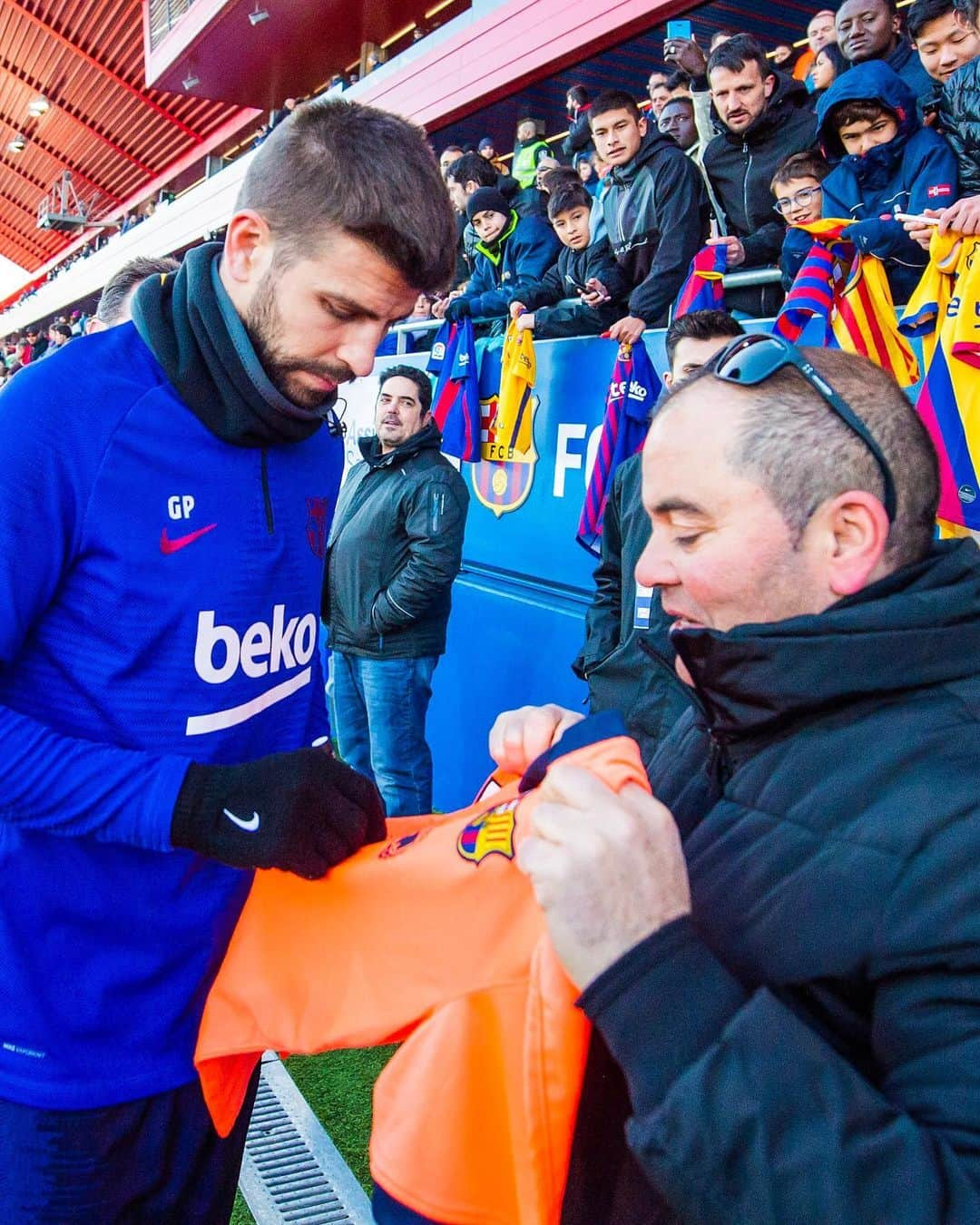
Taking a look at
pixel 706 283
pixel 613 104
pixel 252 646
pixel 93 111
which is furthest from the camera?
pixel 93 111

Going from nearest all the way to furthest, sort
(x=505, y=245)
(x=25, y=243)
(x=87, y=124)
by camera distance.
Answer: (x=505, y=245) → (x=87, y=124) → (x=25, y=243)

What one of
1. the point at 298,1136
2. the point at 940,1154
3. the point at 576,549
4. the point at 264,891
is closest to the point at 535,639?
the point at 576,549

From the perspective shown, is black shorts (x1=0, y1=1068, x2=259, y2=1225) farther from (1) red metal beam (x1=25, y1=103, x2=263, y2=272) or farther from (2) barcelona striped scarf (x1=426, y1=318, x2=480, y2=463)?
(1) red metal beam (x1=25, y1=103, x2=263, y2=272)

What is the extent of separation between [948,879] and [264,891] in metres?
0.90

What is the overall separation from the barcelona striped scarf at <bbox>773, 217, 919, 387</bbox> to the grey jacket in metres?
1.57

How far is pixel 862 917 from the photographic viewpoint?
0.80 metres

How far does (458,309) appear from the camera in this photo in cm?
532

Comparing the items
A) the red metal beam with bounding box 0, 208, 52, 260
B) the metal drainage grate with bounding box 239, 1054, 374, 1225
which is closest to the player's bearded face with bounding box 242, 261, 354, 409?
the metal drainage grate with bounding box 239, 1054, 374, 1225

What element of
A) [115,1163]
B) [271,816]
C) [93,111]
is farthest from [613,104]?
[93,111]

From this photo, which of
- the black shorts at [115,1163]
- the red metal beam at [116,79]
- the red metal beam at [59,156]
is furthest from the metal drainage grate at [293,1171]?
the red metal beam at [59,156]

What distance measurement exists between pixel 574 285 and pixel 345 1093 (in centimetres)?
395

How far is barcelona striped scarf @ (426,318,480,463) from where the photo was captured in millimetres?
5012

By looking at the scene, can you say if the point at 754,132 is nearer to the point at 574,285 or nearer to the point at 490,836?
the point at 574,285

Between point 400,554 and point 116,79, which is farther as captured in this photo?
point 116,79
